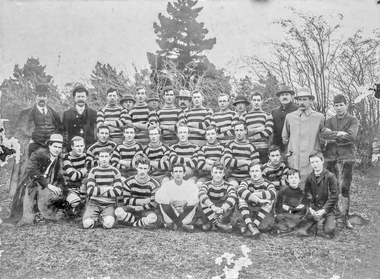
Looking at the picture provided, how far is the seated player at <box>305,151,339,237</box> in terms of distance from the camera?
5.25 meters

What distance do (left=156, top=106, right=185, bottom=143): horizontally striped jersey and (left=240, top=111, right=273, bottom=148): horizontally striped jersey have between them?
3.29ft

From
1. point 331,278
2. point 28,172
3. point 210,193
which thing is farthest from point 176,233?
point 28,172

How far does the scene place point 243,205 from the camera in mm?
5305

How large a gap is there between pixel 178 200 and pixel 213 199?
0.47 metres

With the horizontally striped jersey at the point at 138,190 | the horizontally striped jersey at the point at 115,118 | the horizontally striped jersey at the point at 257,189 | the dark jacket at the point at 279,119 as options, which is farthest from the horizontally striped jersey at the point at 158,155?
the dark jacket at the point at 279,119

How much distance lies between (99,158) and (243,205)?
2.04 m

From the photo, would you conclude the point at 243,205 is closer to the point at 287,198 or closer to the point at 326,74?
the point at 287,198

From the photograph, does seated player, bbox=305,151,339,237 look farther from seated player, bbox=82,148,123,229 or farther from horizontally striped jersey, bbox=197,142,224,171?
seated player, bbox=82,148,123,229

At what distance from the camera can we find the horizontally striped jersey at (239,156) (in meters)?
5.66

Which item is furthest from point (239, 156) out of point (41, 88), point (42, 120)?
point (41, 88)

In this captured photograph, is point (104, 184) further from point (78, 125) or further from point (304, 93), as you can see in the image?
point (304, 93)

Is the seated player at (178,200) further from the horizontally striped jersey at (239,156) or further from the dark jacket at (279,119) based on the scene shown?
the dark jacket at (279,119)

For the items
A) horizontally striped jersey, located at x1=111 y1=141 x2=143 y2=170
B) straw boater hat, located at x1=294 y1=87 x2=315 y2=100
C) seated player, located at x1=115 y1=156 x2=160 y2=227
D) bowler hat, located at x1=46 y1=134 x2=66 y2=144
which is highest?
straw boater hat, located at x1=294 y1=87 x2=315 y2=100

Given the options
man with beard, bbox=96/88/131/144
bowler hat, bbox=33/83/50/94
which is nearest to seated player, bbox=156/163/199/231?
man with beard, bbox=96/88/131/144
